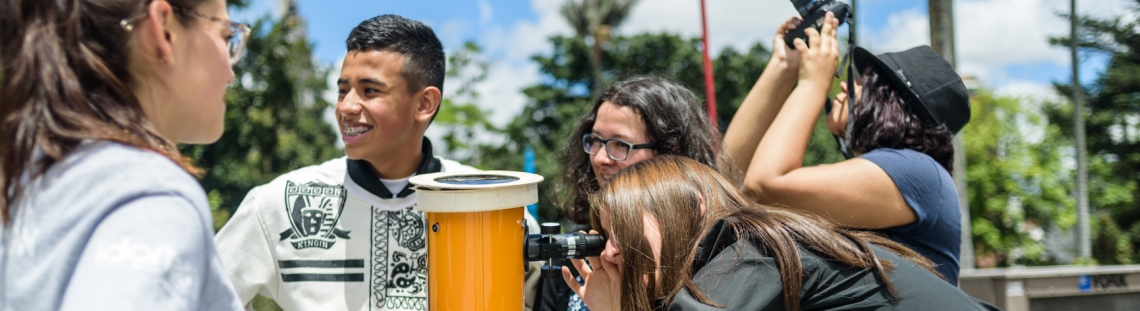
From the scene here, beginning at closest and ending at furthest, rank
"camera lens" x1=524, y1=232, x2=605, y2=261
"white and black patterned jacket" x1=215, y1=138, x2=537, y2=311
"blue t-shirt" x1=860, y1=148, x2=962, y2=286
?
"camera lens" x1=524, y1=232, x2=605, y2=261 < "blue t-shirt" x1=860, y1=148, x2=962, y2=286 < "white and black patterned jacket" x1=215, y1=138, x2=537, y2=311

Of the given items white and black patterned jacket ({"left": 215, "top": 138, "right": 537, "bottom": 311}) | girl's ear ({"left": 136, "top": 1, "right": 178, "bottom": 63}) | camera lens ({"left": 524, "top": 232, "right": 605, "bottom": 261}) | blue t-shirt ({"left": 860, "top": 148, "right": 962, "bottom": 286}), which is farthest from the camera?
white and black patterned jacket ({"left": 215, "top": 138, "right": 537, "bottom": 311})

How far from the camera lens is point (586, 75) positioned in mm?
25203

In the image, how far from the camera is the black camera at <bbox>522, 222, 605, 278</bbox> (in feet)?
6.06

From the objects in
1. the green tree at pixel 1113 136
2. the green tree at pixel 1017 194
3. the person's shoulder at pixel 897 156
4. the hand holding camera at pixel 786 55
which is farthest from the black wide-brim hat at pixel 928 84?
the green tree at pixel 1017 194

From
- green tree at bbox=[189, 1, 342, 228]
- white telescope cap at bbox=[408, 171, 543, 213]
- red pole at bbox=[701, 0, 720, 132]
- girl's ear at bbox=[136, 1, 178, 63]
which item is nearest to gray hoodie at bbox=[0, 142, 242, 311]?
girl's ear at bbox=[136, 1, 178, 63]

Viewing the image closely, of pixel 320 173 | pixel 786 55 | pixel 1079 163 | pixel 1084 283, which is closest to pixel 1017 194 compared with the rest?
pixel 1079 163

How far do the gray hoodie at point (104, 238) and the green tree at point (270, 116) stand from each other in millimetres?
13130

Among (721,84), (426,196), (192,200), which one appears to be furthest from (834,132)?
(721,84)

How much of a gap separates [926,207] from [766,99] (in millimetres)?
769

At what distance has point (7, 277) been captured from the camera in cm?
94

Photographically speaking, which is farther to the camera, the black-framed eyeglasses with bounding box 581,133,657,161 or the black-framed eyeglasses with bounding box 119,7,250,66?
the black-framed eyeglasses with bounding box 581,133,657,161

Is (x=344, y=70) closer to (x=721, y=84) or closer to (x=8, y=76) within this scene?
(x=8, y=76)

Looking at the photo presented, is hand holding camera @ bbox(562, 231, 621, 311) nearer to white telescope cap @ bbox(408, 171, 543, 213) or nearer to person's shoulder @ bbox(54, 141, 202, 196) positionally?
white telescope cap @ bbox(408, 171, 543, 213)

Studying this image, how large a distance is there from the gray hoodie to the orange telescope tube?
75cm
